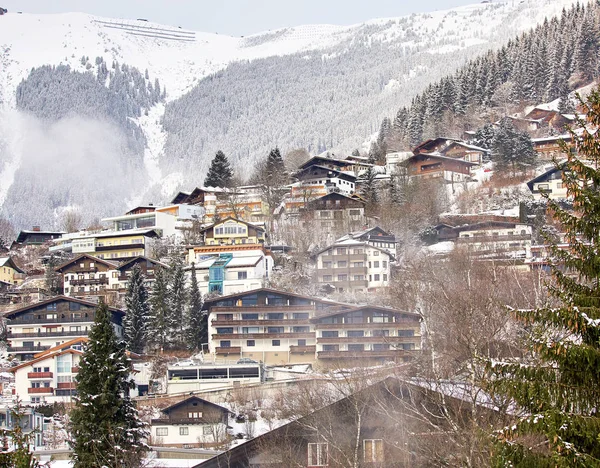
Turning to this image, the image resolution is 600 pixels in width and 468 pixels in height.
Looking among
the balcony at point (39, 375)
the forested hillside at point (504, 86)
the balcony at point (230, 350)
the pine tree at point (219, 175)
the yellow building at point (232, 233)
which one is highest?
the forested hillside at point (504, 86)

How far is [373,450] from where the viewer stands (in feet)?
64.2

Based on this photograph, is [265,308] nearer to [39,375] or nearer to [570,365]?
[39,375]

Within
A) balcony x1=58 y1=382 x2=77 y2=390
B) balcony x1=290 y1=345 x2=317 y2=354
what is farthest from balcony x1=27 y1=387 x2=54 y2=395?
balcony x1=290 y1=345 x2=317 y2=354

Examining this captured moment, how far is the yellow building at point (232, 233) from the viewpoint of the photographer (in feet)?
228

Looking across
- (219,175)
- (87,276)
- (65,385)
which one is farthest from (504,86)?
(65,385)

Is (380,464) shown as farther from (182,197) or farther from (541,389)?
(182,197)

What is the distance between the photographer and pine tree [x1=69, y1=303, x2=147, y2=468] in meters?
23.6

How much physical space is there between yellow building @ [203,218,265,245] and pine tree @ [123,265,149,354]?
1329 cm

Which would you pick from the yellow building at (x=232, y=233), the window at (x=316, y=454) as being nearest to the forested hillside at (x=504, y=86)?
the yellow building at (x=232, y=233)

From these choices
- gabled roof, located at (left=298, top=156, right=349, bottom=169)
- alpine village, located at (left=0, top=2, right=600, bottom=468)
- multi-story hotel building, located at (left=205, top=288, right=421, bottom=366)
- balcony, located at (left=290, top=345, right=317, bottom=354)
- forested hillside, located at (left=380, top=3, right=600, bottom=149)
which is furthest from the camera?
forested hillside, located at (left=380, top=3, right=600, bottom=149)

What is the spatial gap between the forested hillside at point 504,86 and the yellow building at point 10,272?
43.5 m

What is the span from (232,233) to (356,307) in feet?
75.1

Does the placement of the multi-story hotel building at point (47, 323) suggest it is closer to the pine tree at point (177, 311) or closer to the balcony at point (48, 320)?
the balcony at point (48, 320)

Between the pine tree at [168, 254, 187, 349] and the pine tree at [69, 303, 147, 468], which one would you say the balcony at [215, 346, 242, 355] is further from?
the pine tree at [69, 303, 147, 468]
